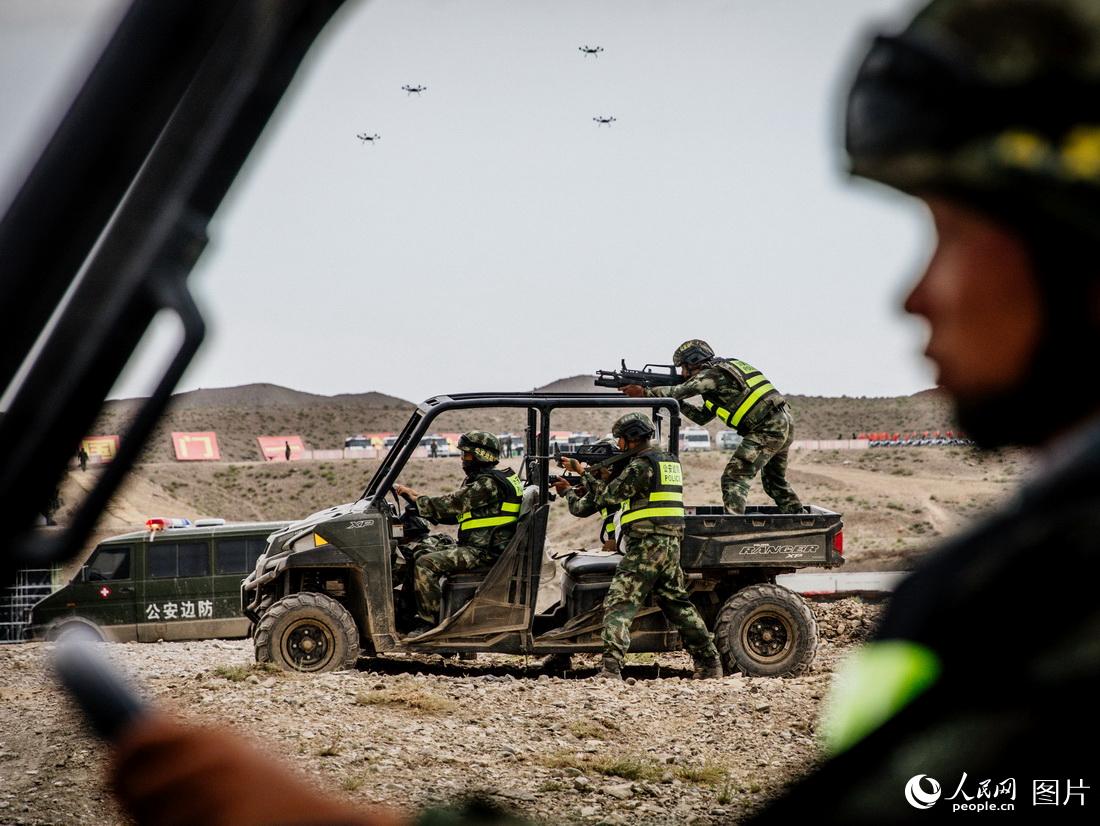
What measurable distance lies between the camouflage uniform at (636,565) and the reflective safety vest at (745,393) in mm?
1264

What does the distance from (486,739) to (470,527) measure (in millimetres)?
2360

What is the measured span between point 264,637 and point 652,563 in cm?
308

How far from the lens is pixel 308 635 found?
942 cm

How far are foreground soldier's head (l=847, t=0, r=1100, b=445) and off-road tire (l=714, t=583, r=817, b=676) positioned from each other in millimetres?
8777

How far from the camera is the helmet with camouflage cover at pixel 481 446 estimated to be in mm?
9562

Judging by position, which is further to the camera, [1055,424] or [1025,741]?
[1055,424]

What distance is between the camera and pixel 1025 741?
2.51 ft

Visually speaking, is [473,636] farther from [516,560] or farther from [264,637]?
[264,637]

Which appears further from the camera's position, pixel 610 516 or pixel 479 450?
pixel 610 516

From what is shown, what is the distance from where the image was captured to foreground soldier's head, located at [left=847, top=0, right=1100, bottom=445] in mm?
862

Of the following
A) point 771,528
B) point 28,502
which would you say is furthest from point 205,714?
point 28,502

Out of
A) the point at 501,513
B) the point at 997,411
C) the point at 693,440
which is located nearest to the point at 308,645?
the point at 501,513

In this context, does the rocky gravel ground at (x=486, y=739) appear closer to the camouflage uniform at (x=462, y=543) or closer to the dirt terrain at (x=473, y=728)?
the dirt terrain at (x=473, y=728)
